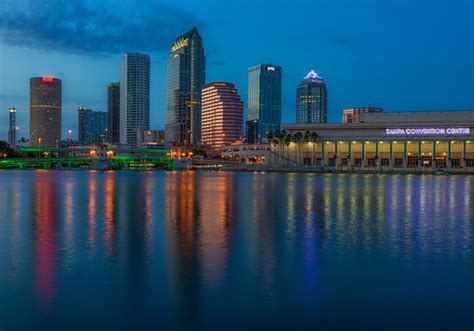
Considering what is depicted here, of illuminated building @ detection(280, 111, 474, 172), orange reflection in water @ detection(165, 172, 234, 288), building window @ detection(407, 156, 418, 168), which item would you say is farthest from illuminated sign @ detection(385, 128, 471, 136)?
orange reflection in water @ detection(165, 172, 234, 288)

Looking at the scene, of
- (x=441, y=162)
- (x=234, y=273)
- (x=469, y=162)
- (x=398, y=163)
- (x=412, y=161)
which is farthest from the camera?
(x=398, y=163)

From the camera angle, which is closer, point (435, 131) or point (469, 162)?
point (435, 131)

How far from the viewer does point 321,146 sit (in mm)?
178875

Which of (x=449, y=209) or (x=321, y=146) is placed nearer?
(x=449, y=209)

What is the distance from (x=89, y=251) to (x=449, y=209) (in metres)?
31.2

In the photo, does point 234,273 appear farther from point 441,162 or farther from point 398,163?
point 441,162

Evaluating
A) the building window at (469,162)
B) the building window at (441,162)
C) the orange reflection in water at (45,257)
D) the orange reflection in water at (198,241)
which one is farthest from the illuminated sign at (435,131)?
the orange reflection in water at (45,257)

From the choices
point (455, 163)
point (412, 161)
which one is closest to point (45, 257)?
point (412, 161)

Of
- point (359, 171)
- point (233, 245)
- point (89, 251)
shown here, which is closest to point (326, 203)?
point (233, 245)

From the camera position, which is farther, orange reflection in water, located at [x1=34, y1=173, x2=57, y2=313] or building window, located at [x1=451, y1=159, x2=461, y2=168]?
building window, located at [x1=451, y1=159, x2=461, y2=168]

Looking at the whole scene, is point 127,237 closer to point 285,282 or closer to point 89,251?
point 89,251

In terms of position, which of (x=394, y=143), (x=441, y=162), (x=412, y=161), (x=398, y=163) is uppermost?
(x=394, y=143)

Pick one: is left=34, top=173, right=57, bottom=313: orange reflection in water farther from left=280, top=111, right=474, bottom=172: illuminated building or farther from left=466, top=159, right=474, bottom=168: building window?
left=466, top=159, right=474, bottom=168: building window

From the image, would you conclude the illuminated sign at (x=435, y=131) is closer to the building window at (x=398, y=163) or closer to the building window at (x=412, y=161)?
the building window at (x=412, y=161)
